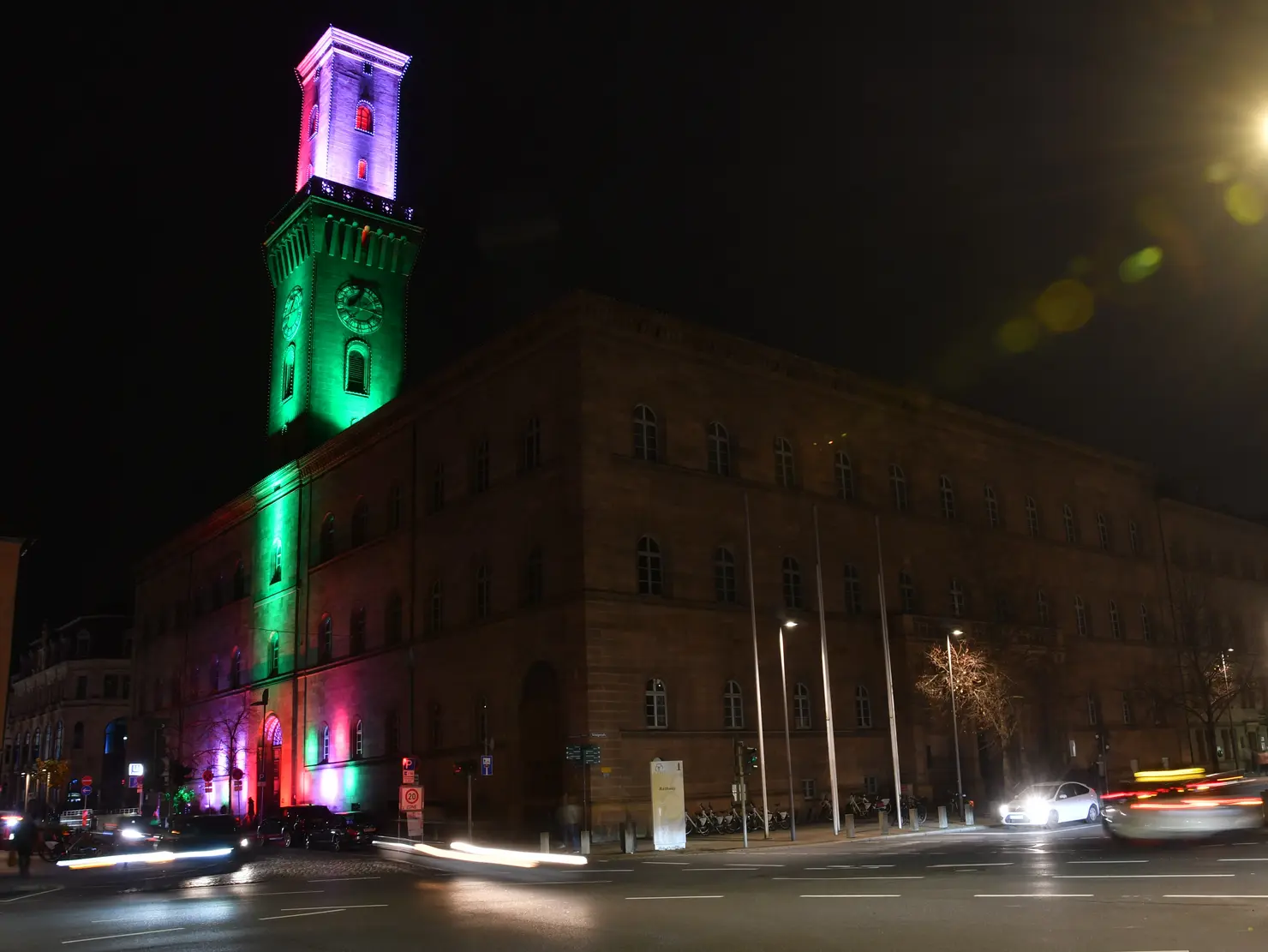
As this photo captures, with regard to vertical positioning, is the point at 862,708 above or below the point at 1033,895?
above

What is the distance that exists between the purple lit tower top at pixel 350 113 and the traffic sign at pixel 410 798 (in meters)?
45.7

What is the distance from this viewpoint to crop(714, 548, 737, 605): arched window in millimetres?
44312

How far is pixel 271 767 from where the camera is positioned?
62219mm

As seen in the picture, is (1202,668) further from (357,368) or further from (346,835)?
(357,368)

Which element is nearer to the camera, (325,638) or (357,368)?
(325,638)

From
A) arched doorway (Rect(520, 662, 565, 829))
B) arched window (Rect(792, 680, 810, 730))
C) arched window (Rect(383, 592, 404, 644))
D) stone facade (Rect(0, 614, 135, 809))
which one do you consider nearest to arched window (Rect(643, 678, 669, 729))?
arched doorway (Rect(520, 662, 565, 829))

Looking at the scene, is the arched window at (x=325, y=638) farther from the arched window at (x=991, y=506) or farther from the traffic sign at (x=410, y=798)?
the arched window at (x=991, y=506)

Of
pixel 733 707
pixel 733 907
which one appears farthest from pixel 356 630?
pixel 733 907

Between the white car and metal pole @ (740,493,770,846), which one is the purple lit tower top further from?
the white car

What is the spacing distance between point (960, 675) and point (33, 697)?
11262 centimetres

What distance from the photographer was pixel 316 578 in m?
59.8

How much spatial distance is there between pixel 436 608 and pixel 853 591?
18034mm

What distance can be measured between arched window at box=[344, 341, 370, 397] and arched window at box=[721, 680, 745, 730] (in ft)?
116

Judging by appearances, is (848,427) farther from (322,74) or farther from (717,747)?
(322,74)
